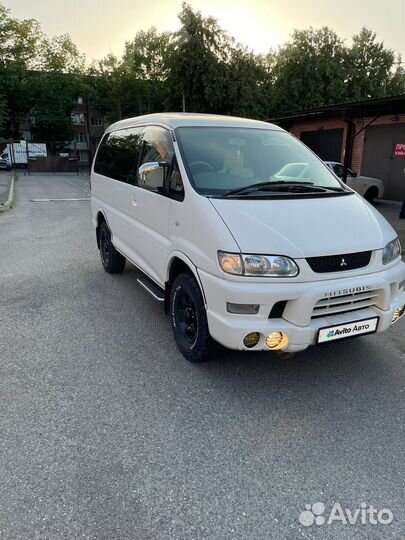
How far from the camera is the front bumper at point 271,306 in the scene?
2.80 m

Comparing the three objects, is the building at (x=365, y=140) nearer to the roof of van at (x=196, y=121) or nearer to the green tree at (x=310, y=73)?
the roof of van at (x=196, y=121)

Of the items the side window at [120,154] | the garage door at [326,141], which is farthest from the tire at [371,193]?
the side window at [120,154]

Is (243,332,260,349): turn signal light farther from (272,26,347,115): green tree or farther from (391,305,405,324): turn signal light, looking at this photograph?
(272,26,347,115): green tree

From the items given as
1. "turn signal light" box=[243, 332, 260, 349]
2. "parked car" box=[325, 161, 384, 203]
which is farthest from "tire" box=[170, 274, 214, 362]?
"parked car" box=[325, 161, 384, 203]

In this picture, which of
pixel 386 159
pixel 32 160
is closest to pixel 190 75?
pixel 386 159

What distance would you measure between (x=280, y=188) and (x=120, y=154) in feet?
8.37

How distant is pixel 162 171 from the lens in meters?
3.79

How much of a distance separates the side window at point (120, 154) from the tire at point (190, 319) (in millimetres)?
1687

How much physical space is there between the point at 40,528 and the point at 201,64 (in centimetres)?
2688

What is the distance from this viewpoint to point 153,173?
3.89 metres

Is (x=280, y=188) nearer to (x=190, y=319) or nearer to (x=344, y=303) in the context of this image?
(x=344, y=303)

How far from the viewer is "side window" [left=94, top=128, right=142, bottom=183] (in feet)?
15.5

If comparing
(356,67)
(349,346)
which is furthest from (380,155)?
(356,67)

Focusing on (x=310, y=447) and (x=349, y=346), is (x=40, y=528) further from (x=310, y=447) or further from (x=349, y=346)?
(x=349, y=346)
